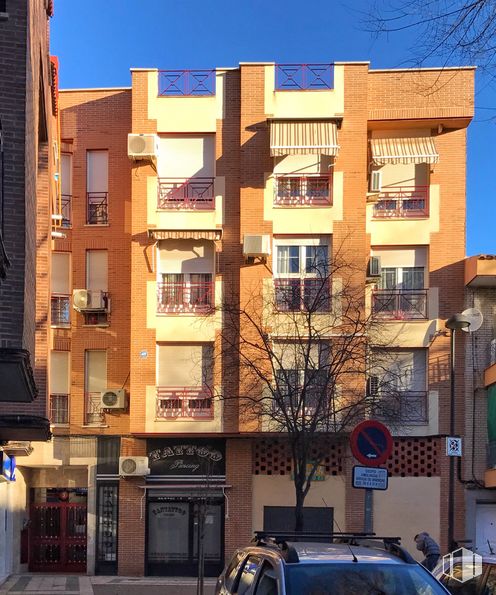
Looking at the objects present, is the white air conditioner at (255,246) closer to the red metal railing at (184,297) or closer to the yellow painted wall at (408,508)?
the red metal railing at (184,297)

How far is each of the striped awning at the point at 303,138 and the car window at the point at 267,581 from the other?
19.9m

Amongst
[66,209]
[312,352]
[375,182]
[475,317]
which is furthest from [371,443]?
[66,209]

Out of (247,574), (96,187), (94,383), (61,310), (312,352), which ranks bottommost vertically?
(247,574)

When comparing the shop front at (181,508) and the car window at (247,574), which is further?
the shop front at (181,508)

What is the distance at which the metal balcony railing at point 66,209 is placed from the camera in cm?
2756

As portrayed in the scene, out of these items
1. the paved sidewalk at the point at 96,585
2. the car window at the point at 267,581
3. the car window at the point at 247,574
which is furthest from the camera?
the paved sidewalk at the point at 96,585

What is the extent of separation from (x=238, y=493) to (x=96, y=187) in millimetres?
10285

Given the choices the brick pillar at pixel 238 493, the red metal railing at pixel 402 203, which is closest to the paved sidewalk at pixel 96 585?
the brick pillar at pixel 238 493

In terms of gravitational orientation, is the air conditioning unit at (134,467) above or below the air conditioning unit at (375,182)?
below

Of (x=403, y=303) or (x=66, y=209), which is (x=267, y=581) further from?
(x=66, y=209)

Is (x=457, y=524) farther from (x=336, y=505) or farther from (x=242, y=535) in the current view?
(x=242, y=535)

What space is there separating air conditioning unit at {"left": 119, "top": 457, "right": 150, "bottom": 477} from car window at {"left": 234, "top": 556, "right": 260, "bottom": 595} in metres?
18.6

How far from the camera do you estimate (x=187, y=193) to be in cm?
2705

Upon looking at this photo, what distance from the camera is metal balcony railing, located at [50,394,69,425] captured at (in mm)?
26797
